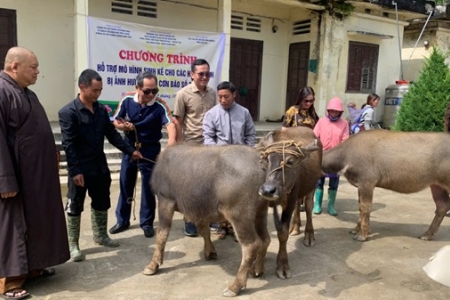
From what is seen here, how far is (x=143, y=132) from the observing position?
15.9 feet

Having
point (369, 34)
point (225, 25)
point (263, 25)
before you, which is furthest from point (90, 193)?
point (369, 34)

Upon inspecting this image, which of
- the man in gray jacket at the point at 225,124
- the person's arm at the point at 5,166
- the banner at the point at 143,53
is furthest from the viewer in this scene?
the banner at the point at 143,53

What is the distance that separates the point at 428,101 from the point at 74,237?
28.2 feet

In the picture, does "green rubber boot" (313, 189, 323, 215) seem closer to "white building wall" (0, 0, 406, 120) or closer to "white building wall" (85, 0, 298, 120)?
"white building wall" (85, 0, 298, 120)

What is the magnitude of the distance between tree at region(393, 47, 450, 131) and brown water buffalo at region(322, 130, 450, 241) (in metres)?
4.75

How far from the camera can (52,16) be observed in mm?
9484

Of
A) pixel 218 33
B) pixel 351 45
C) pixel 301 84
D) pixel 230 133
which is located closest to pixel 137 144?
pixel 230 133

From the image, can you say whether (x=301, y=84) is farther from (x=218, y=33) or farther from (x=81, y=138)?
(x=81, y=138)

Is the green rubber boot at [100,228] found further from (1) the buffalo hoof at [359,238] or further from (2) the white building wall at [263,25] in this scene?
(2) the white building wall at [263,25]

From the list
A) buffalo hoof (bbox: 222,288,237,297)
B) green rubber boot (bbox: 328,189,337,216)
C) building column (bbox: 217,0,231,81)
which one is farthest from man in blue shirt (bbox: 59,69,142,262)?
building column (bbox: 217,0,231,81)

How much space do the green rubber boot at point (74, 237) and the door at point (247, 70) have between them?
8.57 meters

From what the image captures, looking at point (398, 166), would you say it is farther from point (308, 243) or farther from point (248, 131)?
point (248, 131)

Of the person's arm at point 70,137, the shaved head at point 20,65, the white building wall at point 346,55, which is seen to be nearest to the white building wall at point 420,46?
the white building wall at point 346,55

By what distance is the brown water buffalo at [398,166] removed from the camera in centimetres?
507
